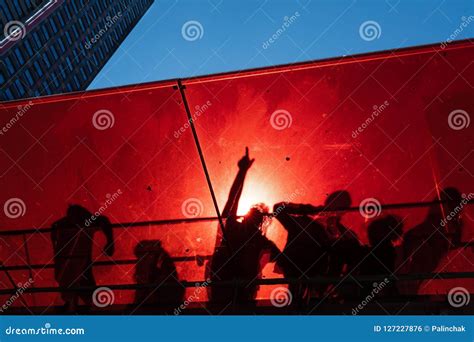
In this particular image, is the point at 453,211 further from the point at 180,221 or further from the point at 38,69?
the point at 38,69

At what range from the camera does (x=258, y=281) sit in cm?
356

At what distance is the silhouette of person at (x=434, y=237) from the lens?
4035 mm

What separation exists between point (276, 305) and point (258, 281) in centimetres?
71

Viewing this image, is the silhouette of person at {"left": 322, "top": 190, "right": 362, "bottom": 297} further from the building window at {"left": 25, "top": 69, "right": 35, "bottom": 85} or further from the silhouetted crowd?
the building window at {"left": 25, "top": 69, "right": 35, "bottom": 85}

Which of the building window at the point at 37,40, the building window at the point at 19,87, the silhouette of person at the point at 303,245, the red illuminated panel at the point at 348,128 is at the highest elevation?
the building window at the point at 37,40

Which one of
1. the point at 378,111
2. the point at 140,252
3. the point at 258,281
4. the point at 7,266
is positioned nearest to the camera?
the point at 258,281

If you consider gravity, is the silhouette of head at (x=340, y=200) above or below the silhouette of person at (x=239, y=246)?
above

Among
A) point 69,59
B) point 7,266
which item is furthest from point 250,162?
point 69,59

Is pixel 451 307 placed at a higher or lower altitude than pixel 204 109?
lower

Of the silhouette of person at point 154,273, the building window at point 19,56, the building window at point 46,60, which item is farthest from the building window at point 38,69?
the silhouette of person at point 154,273

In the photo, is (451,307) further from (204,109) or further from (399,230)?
(204,109)

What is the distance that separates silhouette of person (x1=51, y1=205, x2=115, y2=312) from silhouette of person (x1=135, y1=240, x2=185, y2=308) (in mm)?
418

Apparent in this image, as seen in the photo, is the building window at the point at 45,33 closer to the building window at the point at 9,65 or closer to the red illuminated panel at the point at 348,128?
the building window at the point at 9,65

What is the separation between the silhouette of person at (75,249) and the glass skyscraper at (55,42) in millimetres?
41262
